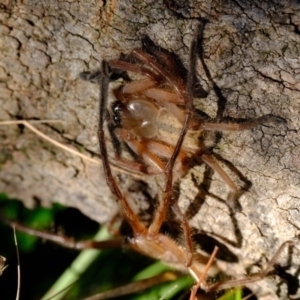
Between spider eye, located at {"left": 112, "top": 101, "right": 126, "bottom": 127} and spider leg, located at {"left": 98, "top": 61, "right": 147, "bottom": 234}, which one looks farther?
spider eye, located at {"left": 112, "top": 101, "right": 126, "bottom": 127}

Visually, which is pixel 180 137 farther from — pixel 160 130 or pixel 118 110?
pixel 118 110

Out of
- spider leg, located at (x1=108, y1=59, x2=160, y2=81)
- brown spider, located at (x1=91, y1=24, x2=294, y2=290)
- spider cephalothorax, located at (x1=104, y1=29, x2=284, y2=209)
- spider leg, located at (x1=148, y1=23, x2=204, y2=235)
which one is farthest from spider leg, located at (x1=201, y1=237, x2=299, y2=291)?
spider leg, located at (x1=108, y1=59, x2=160, y2=81)

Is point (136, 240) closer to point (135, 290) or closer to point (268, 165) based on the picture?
point (135, 290)

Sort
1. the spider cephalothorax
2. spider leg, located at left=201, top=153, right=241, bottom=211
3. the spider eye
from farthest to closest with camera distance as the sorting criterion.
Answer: the spider eye → spider leg, located at left=201, top=153, right=241, bottom=211 → the spider cephalothorax

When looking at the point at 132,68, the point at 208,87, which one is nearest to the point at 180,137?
the point at 208,87

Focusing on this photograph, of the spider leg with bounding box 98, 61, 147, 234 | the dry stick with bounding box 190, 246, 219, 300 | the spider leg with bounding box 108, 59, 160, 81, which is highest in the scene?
the spider leg with bounding box 108, 59, 160, 81

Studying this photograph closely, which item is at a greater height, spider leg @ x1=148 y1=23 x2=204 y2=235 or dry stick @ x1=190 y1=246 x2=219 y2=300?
spider leg @ x1=148 y1=23 x2=204 y2=235

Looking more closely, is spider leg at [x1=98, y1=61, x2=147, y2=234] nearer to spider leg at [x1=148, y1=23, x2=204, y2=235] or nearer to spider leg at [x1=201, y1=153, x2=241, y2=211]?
spider leg at [x1=148, y1=23, x2=204, y2=235]

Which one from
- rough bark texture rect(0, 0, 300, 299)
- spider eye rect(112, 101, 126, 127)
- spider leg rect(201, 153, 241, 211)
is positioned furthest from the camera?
spider eye rect(112, 101, 126, 127)
